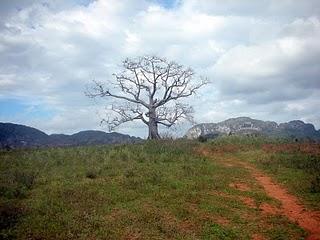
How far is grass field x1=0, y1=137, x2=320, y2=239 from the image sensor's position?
12.6 meters

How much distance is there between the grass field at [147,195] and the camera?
12586 millimetres

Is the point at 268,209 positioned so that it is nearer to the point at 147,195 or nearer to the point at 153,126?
the point at 147,195

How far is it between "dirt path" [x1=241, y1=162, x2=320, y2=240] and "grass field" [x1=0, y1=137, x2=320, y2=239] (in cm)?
34

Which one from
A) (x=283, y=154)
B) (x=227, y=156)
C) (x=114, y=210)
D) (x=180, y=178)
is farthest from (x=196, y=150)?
(x=114, y=210)

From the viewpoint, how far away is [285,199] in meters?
16.8

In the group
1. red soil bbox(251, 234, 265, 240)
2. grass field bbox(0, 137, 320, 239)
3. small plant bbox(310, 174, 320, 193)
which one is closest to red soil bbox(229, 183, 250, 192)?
grass field bbox(0, 137, 320, 239)

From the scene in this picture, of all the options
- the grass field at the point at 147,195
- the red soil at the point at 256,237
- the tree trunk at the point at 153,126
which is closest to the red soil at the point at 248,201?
the grass field at the point at 147,195

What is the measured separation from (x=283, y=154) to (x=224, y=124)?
13468 centimetres

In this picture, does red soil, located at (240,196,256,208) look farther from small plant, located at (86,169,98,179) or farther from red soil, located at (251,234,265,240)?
small plant, located at (86,169,98,179)

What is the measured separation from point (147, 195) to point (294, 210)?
5.76 meters

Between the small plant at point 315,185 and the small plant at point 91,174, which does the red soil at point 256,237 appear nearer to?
the small plant at point 315,185

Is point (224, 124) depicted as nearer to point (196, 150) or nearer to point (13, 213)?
point (196, 150)

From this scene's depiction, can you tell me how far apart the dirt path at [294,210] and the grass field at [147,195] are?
337 millimetres

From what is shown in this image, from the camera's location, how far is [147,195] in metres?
16.1
